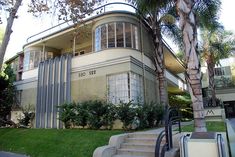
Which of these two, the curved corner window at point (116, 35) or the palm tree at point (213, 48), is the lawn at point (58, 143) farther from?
the palm tree at point (213, 48)

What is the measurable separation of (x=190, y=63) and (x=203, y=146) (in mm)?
3907

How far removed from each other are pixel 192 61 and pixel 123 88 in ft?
21.5

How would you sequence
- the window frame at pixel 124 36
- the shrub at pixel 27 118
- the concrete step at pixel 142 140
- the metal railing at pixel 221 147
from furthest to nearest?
the shrub at pixel 27 118 → the window frame at pixel 124 36 → the concrete step at pixel 142 140 → the metal railing at pixel 221 147

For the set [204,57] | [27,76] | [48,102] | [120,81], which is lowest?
[48,102]

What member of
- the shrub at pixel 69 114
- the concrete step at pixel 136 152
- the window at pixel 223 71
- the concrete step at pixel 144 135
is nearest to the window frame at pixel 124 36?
the shrub at pixel 69 114

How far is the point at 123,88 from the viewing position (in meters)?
14.7

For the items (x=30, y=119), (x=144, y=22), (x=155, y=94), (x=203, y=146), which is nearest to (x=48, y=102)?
(x=30, y=119)

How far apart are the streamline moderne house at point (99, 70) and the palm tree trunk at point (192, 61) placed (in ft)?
19.6

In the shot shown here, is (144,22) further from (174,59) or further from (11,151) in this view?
(11,151)

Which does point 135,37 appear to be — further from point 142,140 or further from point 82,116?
point 142,140

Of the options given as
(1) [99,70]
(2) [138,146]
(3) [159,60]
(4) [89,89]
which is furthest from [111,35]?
(2) [138,146]

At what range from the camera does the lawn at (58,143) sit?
372 inches

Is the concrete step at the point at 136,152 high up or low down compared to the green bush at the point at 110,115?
down

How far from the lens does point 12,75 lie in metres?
24.8
